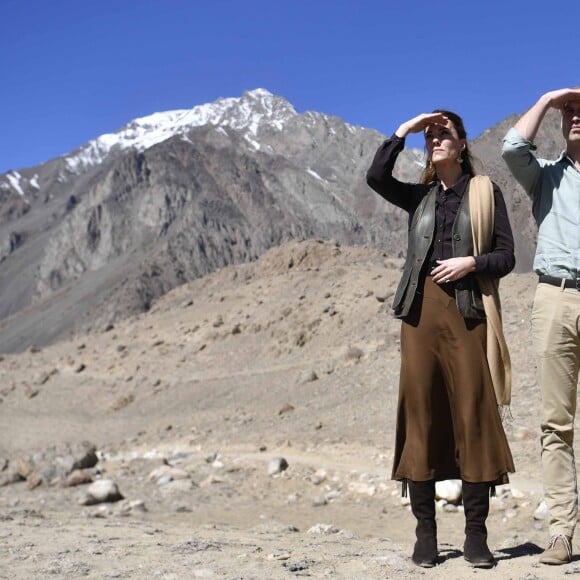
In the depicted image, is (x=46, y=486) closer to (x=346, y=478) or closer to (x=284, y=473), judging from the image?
(x=284, y=473)

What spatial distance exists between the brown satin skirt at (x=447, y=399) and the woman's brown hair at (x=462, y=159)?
0.62 metres

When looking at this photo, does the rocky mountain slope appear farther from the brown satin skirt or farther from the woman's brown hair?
the brown satin skirt

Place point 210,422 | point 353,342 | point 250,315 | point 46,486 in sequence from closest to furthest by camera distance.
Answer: point 46,486
point 210,422
point 353,342
point 250,315

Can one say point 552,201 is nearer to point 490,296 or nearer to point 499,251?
point 499,251

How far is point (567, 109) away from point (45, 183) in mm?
131753

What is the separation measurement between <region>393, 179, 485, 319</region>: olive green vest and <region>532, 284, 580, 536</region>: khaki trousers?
0.32 metres

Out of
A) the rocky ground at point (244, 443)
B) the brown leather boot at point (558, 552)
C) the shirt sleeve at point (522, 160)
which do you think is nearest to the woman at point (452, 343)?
the shirt sleeve at point (522, 160)

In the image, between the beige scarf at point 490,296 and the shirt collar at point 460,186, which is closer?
the beige scarf at point 490,296

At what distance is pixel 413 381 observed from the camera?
4133 millimetres

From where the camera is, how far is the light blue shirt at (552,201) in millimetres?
4020

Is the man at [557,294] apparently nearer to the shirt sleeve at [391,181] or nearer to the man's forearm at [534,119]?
the man's forearm at [534,119]

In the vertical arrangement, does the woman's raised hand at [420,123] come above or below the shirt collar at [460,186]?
above

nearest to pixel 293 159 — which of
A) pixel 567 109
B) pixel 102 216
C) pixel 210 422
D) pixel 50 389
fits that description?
pixel 102 216

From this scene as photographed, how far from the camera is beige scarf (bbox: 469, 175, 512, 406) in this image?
4.05m
